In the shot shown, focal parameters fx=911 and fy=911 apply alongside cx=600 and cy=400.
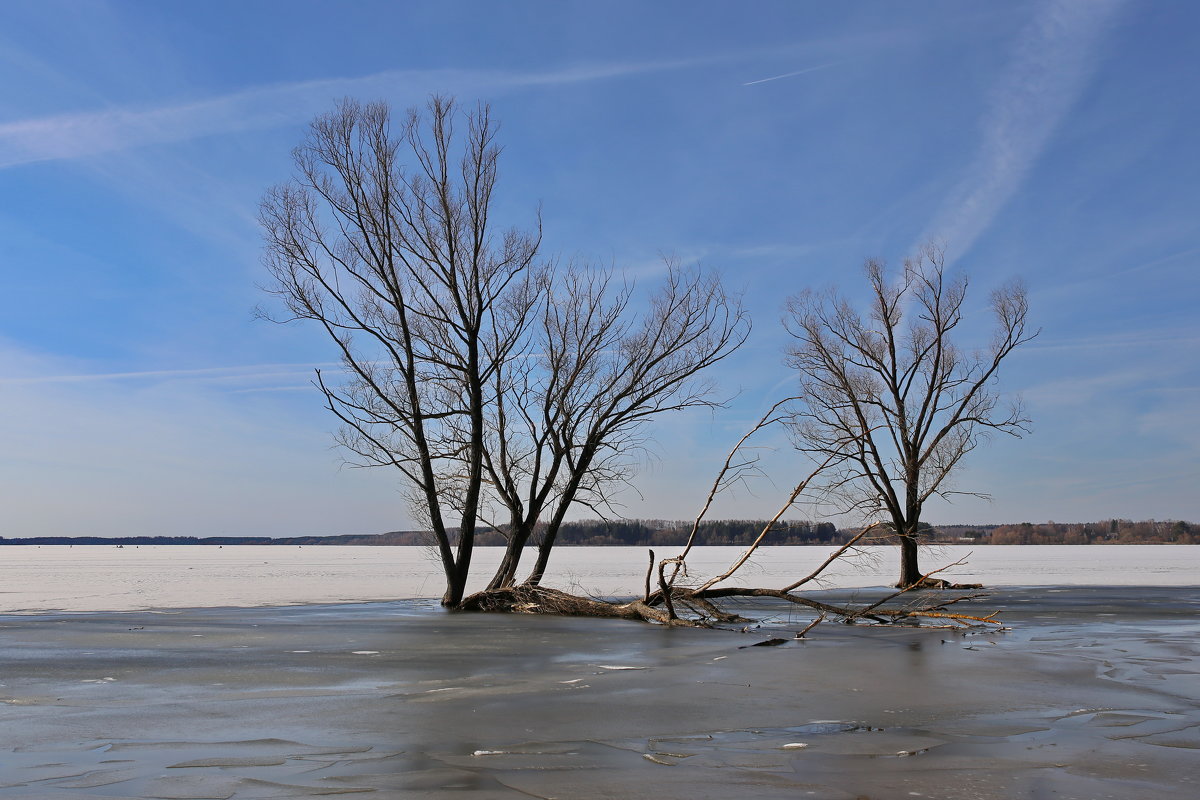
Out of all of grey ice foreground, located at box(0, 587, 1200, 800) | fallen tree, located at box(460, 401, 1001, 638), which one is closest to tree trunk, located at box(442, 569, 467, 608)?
fallen tree, located at box(460, 401, 1001, 638)

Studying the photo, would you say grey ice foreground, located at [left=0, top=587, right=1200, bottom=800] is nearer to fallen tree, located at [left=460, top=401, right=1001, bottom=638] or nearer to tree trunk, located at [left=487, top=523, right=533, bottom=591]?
fallen tree, located at [left=460, top=401, right=1001, bottom=638]

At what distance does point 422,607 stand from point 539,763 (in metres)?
14.2

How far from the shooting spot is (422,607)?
747 inches

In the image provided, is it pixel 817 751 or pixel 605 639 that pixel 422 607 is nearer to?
pixel 605 639

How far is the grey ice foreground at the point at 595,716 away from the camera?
4.91 metres

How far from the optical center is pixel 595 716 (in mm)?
6906

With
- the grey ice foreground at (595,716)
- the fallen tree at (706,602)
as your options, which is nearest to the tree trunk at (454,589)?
the fallen tree at (706,602)

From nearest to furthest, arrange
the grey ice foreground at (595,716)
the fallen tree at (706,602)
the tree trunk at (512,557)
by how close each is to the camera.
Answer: the grey ice foreground at (595,716) < the fallen tree at (706,602) < the tree trunk at (512,557)

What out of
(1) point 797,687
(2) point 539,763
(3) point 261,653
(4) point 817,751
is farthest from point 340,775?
(3) point 261,653

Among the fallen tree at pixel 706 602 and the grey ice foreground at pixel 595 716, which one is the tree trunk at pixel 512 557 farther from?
the grey ice foreground at pixel 595 716

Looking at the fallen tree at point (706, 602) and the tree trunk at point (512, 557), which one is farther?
the tree trunk at point (512, 557)

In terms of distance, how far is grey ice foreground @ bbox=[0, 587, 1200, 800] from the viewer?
4910 millimetres

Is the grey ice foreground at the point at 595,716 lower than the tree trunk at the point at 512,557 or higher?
lower

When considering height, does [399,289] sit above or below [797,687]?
above
